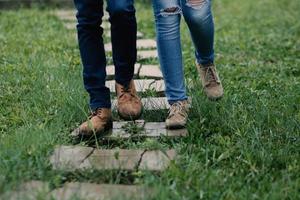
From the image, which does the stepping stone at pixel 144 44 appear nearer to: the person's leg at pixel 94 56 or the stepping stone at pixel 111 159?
the person's leg at pixel 94 56

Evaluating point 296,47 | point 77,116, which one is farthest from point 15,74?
point 296,47

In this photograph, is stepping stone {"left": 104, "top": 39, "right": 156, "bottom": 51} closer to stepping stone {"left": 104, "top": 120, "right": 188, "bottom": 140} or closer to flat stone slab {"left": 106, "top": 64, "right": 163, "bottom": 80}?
flat stone slab {"left": 106, "top": 64, "right": 163, "bottom": 80}

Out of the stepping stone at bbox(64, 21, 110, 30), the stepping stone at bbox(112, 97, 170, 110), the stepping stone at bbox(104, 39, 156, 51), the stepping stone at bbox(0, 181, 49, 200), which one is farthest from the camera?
the stepping stone at bbox(64, 21, 110, 30)

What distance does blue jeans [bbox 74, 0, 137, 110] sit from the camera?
2791 millimetres

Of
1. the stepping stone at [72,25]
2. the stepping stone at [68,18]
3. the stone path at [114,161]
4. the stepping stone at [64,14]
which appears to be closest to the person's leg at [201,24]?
the stone path at [114,161]

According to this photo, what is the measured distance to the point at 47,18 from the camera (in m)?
6.75

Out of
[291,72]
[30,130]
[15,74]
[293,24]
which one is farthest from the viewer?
[293,24]

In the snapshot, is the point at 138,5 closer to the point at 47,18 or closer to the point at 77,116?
the point at 47,18

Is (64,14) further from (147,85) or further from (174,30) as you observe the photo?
(174,30)

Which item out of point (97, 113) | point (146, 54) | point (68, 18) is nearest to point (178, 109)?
point (97, 113)

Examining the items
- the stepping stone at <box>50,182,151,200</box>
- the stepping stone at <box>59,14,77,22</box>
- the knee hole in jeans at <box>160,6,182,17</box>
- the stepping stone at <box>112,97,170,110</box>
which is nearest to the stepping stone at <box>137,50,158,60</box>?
the stepping stone at <box>112,97,170,110</box>

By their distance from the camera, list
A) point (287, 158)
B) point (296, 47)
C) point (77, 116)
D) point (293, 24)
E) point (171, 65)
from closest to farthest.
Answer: point (287, 158) → point (171, 65) → point (77, 116) → point (296, 47) → point (293, 24)

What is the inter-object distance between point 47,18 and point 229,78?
3309mm

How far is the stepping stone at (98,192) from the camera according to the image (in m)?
2.07
